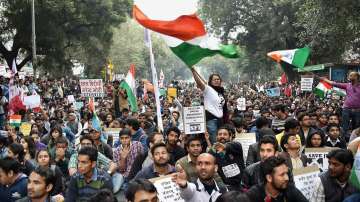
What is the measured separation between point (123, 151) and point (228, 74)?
356 feet

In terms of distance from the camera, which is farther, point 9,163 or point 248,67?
point 248,67

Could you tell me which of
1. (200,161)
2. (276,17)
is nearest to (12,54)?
(276,17)

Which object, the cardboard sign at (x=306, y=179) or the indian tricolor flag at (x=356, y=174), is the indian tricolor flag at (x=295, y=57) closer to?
the cardboard sign at (x=306, y=179)

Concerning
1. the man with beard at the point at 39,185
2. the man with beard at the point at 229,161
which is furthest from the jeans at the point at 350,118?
the man with beard at the point at 39,185

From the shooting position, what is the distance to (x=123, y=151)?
25.7 ft

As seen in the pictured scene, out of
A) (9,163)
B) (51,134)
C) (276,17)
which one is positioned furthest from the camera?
(276,17)

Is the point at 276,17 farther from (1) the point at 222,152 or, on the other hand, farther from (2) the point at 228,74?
(2) the point at 228,74

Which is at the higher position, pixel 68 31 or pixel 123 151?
pixel 68 31

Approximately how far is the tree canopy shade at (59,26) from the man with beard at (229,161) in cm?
2446

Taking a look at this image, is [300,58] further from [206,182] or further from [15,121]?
[206,182]

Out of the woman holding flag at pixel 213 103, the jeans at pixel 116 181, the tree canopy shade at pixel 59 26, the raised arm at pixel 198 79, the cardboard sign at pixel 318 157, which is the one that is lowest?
the jeans at pixel 116 181

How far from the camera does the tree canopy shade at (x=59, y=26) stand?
30.9 m

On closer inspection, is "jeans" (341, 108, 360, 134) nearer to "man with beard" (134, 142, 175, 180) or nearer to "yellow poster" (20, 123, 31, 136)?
"man with beard" (134, 142, 175, 180)

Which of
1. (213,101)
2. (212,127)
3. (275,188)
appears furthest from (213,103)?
(275,188)
